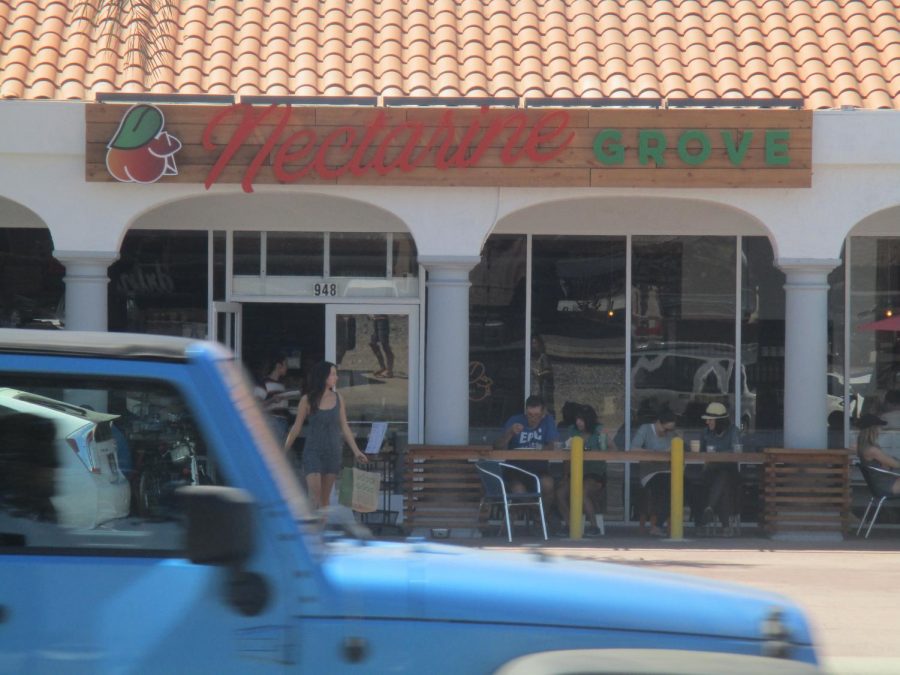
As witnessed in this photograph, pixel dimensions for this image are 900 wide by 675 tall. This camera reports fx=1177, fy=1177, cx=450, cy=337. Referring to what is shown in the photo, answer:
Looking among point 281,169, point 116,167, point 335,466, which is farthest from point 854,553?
point 116,167

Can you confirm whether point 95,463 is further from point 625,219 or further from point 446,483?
point 625,219

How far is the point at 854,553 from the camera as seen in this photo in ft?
37.4

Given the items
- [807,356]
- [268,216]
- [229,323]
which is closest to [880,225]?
[807,356]

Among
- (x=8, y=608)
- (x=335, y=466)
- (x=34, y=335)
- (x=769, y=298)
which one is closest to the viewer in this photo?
(x=8, y=608)

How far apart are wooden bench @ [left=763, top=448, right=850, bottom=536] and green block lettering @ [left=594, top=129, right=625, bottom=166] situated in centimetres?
332

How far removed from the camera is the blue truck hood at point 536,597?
301 centimetres

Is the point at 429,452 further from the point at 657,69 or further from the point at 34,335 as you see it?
the point at 34,335

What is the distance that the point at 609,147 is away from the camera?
11.7 m

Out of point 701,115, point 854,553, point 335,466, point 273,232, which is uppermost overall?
point 701,115

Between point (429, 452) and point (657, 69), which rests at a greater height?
point (657, 69)

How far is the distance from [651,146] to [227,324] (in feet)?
17.4

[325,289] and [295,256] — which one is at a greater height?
[295,256]

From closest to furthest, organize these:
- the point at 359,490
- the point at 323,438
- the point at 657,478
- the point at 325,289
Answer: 1. the point at 359,490
2. the point at 323,438
3. the point at 657,478
4. the point at 325,289

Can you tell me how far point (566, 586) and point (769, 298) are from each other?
36.4 ft
